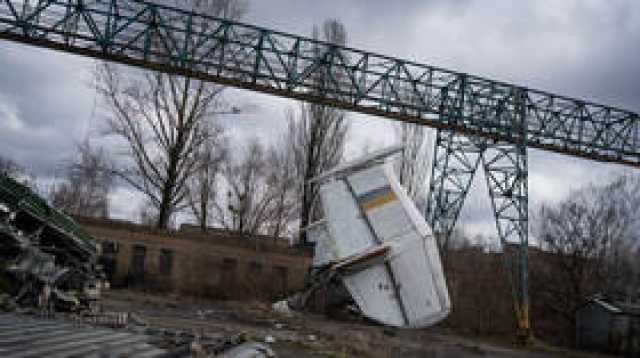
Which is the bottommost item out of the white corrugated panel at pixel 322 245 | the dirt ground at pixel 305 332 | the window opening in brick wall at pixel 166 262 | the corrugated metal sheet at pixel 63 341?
the dirt ground at pixel 305 332

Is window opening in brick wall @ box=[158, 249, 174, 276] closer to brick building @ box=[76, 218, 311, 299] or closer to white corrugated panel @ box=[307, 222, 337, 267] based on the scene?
brick building @ box=[76, 218, 311, 299]

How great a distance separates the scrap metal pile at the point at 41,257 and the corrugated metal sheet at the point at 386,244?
5.04 meters

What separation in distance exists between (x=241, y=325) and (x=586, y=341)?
16338 millimetres

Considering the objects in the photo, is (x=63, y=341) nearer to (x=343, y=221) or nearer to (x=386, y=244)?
(x=386, y=244)

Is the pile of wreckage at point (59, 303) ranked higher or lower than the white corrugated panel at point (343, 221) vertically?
lower

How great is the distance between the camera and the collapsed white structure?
11664 mm

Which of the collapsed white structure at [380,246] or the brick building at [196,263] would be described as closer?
the collapsed white structure at [380,246]

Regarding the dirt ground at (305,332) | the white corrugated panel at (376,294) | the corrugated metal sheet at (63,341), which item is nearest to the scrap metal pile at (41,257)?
the dirt ground at (305,332)

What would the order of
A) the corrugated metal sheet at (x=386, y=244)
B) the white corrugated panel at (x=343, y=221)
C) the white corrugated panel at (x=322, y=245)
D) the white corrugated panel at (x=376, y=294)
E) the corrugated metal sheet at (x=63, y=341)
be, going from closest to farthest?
the corrugated metal sheet at (x=63, y=341), the corrugated metal sheet at (x=386, y=244), the white corrugated panel at (x=376, y=294), the white corrugated panel at (x=343, y=221), the white corrugated panel at (x=322, y=245)

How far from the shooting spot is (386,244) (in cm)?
1209

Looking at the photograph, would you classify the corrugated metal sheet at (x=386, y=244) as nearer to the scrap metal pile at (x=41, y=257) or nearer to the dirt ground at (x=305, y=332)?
the dirt ground at (x=305, y=332)

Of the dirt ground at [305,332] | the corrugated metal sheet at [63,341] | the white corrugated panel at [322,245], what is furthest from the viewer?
the white corrugated panel at [322,245]

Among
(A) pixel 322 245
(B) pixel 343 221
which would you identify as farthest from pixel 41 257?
(B) pixel 343 221

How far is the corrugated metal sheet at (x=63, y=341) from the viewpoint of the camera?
4820mm
